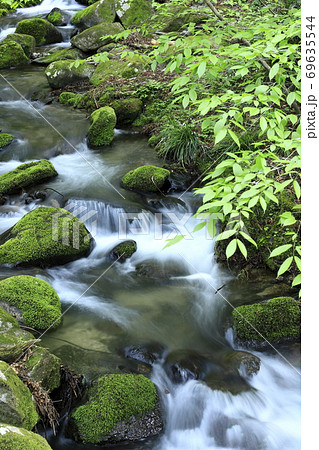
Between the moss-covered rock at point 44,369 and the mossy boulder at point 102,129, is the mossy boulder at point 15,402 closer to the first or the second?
the moss-covered rock at point 44,369

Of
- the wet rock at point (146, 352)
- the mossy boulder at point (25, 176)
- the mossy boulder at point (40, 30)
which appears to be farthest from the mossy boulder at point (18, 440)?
the mossy boulder at point (40, 30)

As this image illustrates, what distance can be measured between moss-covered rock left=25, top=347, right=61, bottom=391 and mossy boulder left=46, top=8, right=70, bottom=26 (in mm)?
A: 13974

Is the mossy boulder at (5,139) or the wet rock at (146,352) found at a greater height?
the mossy boulder at (5,139)

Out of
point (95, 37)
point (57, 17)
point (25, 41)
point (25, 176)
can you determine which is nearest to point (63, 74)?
point (95, 37)

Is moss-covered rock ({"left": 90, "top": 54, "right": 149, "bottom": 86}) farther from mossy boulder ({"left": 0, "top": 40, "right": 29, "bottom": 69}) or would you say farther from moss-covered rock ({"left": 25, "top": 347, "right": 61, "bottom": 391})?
moss-covered rock ({"left": 25, "top": 347, "right": 61, "bottom": 391})

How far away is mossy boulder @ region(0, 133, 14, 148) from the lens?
25.8 feet

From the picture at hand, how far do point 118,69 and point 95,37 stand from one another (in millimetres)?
2464

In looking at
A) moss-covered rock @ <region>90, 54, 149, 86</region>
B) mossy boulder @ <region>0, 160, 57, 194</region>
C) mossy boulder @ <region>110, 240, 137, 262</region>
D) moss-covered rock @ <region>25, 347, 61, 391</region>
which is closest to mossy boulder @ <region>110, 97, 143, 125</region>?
moss-covered rock @ <region>90, 54, 149, 86</region>

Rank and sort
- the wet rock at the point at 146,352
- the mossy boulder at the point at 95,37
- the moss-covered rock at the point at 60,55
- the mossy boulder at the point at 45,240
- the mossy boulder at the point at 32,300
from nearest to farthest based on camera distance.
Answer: the wet rock at the point at 146,352, the mossy boulder at the point at 32,300, the mossy boulder at the point at 45,240, the moss-covered rock at the point at 60,55, the mossy boulder at the point at 95,37

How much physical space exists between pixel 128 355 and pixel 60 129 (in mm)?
5886

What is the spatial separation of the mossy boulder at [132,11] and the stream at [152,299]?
634cm

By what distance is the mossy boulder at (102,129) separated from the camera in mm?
7926
